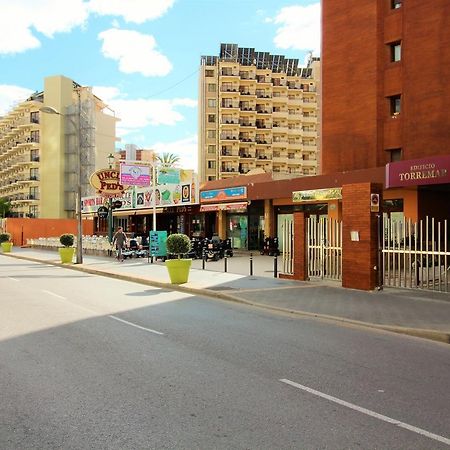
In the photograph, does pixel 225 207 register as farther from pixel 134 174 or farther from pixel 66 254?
pixel 66 254

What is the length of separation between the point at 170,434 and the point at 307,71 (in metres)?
103

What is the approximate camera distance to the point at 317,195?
2622 cm

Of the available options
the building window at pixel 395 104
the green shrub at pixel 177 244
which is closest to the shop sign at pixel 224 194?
the building window at pixel 395 104

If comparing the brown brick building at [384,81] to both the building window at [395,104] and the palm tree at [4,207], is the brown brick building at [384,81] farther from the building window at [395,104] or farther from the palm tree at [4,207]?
the palm tree at [4,207]

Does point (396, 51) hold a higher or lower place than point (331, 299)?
higher

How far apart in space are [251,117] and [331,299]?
82.8 m

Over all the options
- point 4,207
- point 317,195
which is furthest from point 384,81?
point 4,207

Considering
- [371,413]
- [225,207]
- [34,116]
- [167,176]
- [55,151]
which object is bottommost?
[371,413]

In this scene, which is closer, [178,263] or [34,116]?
[178,263]

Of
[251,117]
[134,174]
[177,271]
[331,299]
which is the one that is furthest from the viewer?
[251,117]

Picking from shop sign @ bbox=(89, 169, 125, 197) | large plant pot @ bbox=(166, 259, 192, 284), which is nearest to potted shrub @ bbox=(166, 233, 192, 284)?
large plant pot @ bbox=(166, 259, 192, 284)

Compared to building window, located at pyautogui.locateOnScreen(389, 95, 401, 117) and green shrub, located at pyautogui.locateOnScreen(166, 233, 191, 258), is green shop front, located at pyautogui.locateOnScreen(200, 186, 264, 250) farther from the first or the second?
green shrub, located at pyautogui.locateOnScreen(166, 233, 191, 258)

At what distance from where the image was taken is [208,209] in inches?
1330

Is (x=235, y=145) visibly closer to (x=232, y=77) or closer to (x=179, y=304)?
(x=232, y=77)
